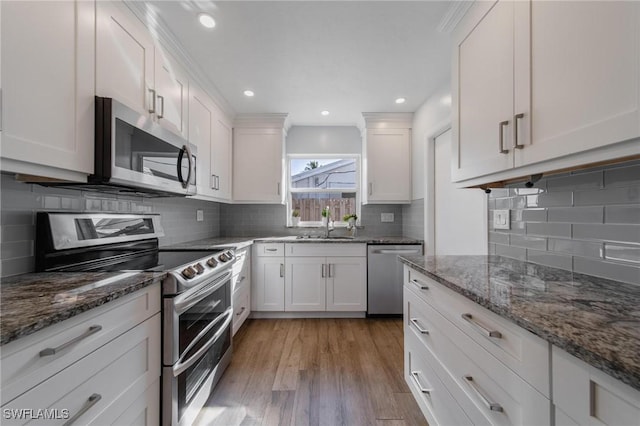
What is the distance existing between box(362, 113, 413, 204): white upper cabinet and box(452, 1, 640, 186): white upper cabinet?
1642mm

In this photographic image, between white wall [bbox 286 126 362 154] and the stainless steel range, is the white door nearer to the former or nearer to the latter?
white wall [bbox 286 126 362 154]

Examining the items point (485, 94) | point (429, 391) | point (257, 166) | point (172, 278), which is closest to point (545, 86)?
point (485, 94)

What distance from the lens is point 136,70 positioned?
1.45 m

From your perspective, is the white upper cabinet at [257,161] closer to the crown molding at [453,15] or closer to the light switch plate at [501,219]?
the crown molding at [453,15]

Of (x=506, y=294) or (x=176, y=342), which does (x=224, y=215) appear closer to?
(x=176, y=342)

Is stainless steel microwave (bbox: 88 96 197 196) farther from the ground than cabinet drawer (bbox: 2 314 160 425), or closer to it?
farther from the ground

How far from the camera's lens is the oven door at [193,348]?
1.21 m

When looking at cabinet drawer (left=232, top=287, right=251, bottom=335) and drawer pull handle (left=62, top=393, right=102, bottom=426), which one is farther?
cabinet drawer (left=232, top=287, right=251, bottom=335)

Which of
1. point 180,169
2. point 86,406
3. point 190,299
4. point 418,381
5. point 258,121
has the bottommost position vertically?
point 418,381

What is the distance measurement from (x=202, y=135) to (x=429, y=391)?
8.34ft

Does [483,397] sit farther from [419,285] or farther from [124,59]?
[124,59]

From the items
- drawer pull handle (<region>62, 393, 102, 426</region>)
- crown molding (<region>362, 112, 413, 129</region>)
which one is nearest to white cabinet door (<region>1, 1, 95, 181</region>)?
drawer pull handle (<region>62, 393, 102, 426</region>)

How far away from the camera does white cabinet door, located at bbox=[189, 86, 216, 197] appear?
7.06 feet

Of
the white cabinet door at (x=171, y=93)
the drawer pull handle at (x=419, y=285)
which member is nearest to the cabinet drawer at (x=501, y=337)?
the drawer pull handle at (x=419, y=285)
